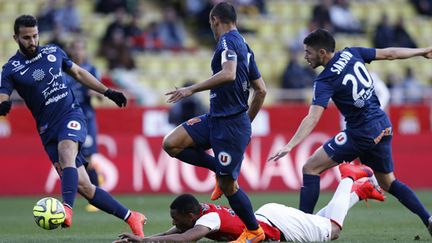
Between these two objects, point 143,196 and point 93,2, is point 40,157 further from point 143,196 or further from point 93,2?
point 93,2

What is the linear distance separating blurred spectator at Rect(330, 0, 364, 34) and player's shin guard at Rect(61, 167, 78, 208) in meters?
14.6

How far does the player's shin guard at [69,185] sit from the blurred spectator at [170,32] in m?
12.5

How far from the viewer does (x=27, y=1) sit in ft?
71.2

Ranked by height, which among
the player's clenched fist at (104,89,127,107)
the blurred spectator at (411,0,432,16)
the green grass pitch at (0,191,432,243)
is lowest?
the green grass pitch at (0,191,432,243)

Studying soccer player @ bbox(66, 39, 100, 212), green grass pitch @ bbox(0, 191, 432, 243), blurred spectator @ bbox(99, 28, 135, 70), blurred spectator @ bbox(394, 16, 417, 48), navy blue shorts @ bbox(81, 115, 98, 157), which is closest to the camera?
green grass pitch @ bbox(0, 191, 432, 243)

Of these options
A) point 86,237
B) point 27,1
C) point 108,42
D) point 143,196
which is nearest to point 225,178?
point 86,237

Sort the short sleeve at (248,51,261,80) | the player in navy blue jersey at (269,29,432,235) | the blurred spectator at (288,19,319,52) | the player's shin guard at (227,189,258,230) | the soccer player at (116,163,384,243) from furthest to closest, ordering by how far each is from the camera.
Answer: the blurred spectator at (288,19,319,52) → the player in navy blue jersey at (269,29,432,235) → the short sleeve at (248,51,261,80) → the player's shin guard at (227,189,258,230) → the soccer player at (116,163,384,243)

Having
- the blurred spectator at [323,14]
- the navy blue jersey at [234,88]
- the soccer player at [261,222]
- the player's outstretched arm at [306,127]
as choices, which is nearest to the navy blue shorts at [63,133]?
the soccer player at [261,222]

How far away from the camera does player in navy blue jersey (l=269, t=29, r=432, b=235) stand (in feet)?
32.3

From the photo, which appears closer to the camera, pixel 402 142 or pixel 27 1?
pixel 402 142

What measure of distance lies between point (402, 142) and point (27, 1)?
30.3 feet

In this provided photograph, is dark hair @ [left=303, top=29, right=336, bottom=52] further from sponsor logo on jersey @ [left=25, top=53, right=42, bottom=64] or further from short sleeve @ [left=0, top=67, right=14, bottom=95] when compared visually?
short sleeve @ [left=0, top=67, right=14, bottom=95]

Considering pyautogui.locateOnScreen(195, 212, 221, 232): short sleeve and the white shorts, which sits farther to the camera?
the white shorts

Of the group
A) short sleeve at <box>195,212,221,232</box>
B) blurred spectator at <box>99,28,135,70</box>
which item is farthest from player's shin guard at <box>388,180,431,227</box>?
blurred spectator at <box>99,28,135,70</box>
